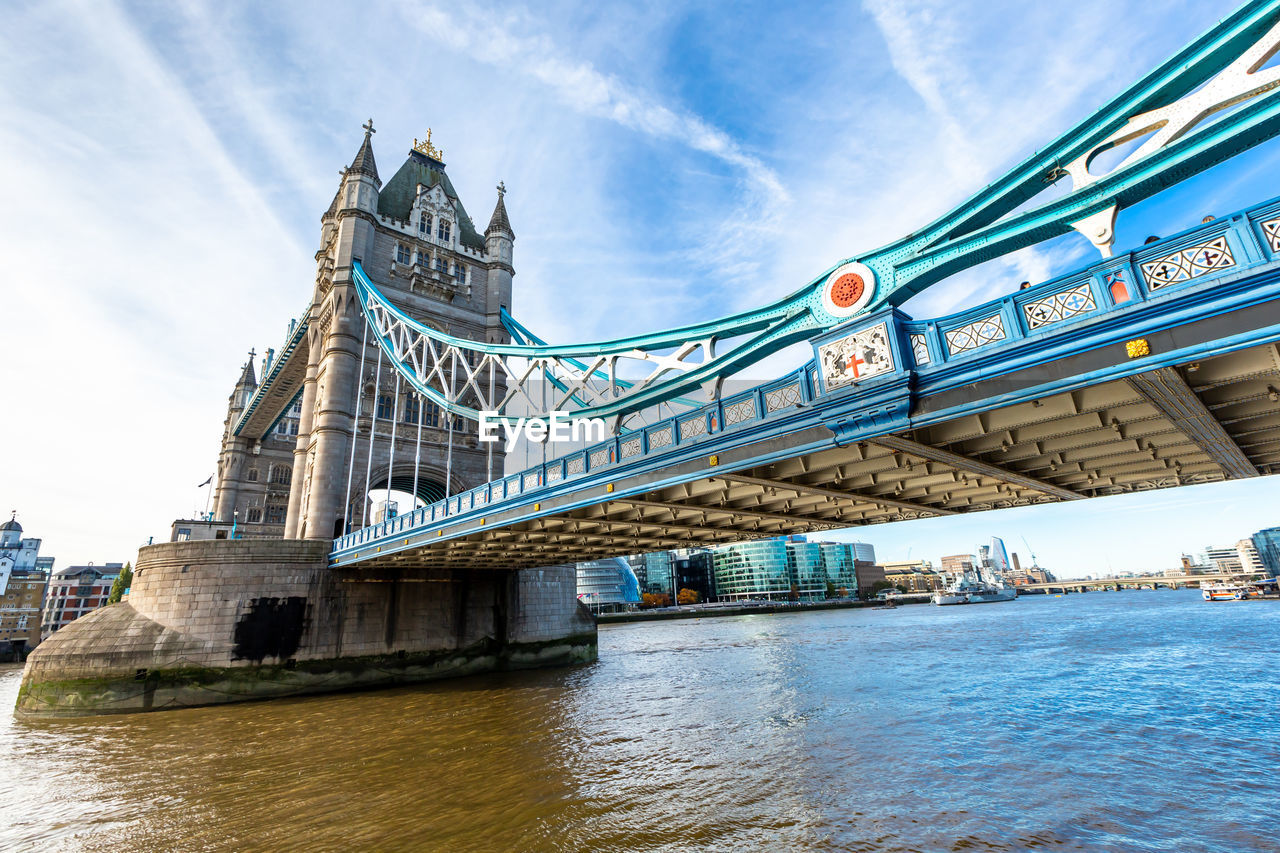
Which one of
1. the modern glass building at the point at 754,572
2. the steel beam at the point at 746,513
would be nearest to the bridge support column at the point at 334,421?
the steel beam at the point at 746,513

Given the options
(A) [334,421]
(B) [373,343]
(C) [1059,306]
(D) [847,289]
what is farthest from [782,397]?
(B) [373,343]

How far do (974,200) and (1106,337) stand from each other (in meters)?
3.34

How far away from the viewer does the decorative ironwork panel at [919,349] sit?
877 cm

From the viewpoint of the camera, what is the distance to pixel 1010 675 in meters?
21.3

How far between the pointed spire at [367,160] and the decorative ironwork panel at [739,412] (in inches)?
1181

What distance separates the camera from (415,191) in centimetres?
3719

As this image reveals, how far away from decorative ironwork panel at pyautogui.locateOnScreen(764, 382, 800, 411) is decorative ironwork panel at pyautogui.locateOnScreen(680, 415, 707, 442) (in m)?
1.43

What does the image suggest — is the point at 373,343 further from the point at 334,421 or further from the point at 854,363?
the point at 854,363

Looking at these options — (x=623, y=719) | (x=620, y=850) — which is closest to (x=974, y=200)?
(x=620, y=850)

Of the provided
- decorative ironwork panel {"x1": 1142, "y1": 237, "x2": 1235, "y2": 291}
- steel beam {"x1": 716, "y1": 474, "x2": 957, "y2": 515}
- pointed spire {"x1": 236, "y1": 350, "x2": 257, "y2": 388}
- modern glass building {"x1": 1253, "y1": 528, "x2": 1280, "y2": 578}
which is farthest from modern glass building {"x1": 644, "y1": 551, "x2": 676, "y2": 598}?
modern glass building {"x1": 1253, "y1": 528, "x2": 1280, "y2": 578}

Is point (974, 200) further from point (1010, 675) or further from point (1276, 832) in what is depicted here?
point (1010, 675)

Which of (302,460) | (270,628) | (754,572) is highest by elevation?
(302,460)

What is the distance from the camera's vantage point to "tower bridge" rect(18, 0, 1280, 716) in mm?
7172

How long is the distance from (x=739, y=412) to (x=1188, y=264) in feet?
20.6
